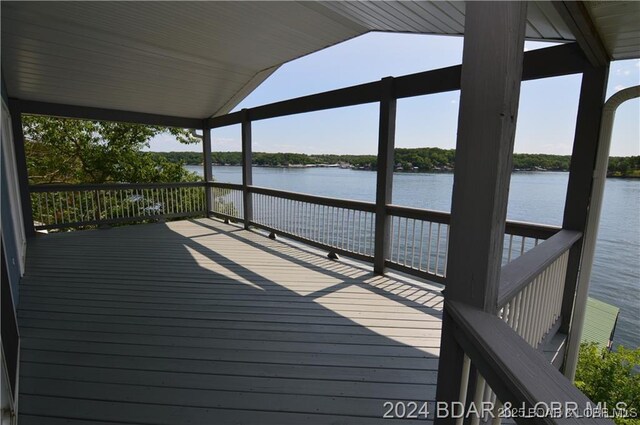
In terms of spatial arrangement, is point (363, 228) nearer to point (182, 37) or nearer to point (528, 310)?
point (528, 310)

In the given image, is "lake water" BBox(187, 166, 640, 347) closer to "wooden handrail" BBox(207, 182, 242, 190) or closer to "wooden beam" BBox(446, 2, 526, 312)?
"wooden handrail" BBox(207, 182, 242, 190)

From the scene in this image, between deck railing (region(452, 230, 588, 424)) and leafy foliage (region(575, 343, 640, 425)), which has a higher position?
deck railing (region(452, 230, 588, 424))

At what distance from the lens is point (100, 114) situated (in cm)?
629

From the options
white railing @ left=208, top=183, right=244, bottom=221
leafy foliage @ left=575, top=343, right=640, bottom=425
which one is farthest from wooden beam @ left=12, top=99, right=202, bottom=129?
leafy foliage @ left=575, top=343, right=640, bottom=425

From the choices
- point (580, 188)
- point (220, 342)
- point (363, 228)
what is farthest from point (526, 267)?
point (363, 228)

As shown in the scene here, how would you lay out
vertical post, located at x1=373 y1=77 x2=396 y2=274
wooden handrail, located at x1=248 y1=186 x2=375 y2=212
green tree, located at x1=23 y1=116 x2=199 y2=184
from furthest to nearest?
green tree, located at x1=23 y1=116 x2=199 y2=184
wooden handrail, located at x1=248 y1=186 x2=375 y2=212
vertical post, located at x1=373 y1=77 x2=396 y2=274

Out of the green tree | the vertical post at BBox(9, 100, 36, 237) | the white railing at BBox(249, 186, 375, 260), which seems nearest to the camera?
the white railing at BBox(249, 186, 375, 260)

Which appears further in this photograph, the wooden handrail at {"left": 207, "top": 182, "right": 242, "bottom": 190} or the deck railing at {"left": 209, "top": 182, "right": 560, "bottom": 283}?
the wooden handrail at {"left": 207, "top": 182, "right": 242, "bottom": 190}

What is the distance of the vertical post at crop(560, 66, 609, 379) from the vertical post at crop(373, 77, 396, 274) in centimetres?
173

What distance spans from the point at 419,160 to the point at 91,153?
13.3m

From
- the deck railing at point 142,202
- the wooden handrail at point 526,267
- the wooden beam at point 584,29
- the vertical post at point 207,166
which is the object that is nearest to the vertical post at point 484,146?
the wooden handrail at point 526,267

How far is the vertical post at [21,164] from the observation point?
534 cm

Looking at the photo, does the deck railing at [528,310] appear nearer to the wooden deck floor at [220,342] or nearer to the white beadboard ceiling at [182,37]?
the wooden deck floor at [220,342]

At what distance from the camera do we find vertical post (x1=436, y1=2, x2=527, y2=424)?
3.13 feet
